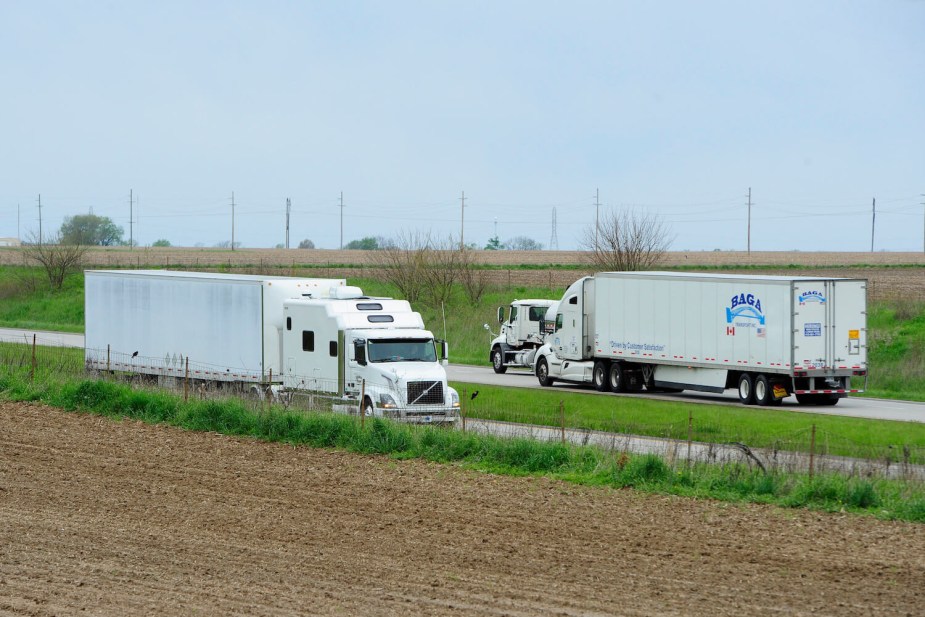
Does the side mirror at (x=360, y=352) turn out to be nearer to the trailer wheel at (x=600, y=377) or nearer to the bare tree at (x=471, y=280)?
the trailer wheel at (x=600, y=377)

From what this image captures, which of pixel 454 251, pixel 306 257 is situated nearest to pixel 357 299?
pixel 454 251

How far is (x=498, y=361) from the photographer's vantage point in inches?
1665

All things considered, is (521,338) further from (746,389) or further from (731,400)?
(746,389)

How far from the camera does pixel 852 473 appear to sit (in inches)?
613

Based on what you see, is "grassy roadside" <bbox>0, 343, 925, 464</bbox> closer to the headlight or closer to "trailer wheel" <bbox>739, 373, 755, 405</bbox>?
"trailer wheel" <bbox>739, 373, 755, 405</bbox>

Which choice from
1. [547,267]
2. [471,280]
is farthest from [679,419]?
[547,267]

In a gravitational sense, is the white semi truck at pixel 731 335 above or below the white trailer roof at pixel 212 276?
below

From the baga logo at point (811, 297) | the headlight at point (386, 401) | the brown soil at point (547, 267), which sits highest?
the brown soil at point (547, 267)

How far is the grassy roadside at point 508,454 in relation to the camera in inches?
585

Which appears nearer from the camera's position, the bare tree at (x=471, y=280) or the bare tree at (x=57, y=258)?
the bare tree at (x=471, y=280)

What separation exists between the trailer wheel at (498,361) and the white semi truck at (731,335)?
6493 mm

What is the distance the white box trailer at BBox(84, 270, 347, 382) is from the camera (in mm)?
26953

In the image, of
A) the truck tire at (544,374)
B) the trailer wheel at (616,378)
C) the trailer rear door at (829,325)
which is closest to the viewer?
the trailer rear door at (829,325)

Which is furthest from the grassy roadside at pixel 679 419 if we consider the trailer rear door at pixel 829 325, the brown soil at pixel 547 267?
the brown soil at pixel 547 267
